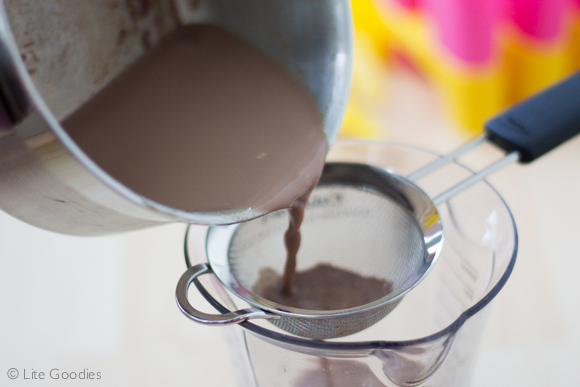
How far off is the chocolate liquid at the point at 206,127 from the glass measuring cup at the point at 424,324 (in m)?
0.13

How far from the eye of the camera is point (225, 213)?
67 centimetres

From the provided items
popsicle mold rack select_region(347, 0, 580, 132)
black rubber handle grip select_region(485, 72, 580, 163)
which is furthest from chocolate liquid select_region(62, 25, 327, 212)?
popsicle mold rack select_region(347, 0, 580, 132)

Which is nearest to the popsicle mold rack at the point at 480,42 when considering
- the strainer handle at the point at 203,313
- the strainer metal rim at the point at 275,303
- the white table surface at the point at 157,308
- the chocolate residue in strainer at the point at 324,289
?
the white table surface at the point at 157,308

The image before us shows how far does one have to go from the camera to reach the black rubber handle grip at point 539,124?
2.79 ft

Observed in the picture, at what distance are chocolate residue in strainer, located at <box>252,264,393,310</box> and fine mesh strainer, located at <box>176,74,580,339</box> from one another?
1 centimetres

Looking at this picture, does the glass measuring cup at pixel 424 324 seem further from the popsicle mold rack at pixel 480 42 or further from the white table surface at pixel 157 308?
the popsicle mold rack at pixel 480 42

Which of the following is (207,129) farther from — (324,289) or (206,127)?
(324,289)

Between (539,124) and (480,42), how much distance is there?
0.47 meters

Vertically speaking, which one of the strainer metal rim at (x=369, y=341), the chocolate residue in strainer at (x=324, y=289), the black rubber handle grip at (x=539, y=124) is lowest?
the chocolate residue in strainer at (x=324, y=289)

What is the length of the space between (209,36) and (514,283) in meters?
0.65

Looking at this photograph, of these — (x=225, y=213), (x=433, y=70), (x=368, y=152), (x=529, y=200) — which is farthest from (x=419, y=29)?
(x=225, y=213)

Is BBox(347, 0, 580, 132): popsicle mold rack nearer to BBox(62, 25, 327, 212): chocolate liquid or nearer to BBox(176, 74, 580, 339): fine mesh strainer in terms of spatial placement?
BBox(176, 74, 580, 339): fine mesh strainer

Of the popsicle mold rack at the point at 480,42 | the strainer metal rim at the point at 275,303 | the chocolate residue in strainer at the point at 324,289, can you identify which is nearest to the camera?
the strainer metal rim at the point at 275,303

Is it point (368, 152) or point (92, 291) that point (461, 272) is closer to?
point (368, 152)
